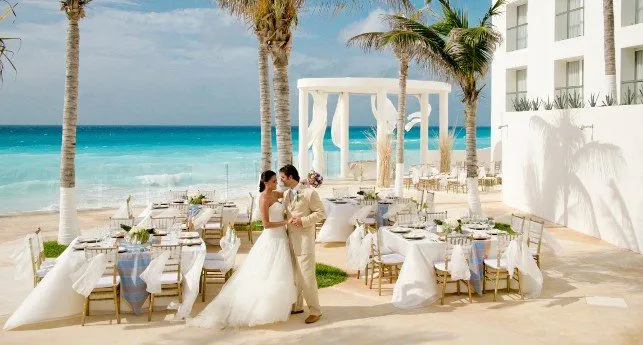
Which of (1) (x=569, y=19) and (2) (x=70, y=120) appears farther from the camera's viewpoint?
(1) (x=569, y=19)

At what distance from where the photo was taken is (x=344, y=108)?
2703cm

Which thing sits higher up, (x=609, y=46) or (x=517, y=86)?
(x=517, y=86)

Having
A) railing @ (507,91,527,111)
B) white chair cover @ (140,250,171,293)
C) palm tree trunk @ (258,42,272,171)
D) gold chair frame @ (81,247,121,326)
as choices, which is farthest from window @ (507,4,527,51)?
gold chair frame @ (81,247,121,326)

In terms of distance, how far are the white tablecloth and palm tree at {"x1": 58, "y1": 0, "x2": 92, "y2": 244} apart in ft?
16.2

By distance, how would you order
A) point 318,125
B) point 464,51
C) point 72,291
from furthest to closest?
point 318,125 → point 464,51 → point 72,291

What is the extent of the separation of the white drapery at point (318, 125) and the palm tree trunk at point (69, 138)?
14597 mm

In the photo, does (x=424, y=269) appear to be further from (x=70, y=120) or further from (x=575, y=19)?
(x=575, y=19)

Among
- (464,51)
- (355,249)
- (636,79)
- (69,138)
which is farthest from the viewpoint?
(636,79)

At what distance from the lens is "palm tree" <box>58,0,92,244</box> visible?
39.0 ft

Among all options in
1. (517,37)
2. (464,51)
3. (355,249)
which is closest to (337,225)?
(355,249)

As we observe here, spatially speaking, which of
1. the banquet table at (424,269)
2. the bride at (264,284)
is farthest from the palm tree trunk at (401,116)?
the bride at (264,284)

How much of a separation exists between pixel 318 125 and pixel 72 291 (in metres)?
19.5

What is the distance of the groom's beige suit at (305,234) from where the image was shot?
7305 mm

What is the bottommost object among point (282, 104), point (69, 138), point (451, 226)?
point (451, 226)
